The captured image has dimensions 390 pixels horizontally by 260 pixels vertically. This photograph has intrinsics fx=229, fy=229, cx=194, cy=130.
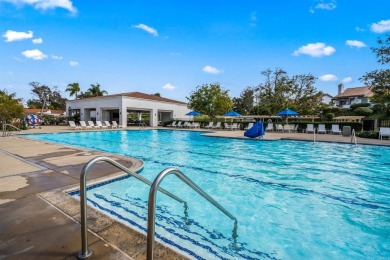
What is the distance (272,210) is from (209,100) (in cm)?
2923

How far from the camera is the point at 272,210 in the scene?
5145 millimetres

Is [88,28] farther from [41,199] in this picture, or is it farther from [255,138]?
[41,199]

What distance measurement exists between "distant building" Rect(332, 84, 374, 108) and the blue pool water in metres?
46.8

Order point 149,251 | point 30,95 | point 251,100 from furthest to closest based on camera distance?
point 30,95
point 251,100
point 149,251

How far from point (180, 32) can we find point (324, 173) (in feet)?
51.1

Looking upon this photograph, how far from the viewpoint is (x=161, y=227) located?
4.09 meters

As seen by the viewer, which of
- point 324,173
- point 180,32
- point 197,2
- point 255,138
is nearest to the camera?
point 324,173

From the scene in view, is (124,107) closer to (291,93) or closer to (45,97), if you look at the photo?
(291,93)

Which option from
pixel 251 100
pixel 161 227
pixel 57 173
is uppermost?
pixel 251 100

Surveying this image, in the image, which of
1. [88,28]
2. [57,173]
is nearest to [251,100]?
[88,28]

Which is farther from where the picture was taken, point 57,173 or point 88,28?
point 88,28

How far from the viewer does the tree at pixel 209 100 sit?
33.8 meters

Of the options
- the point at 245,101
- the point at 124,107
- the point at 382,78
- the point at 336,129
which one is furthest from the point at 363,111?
the point at 124,107

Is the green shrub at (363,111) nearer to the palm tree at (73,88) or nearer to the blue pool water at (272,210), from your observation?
the blue pool water at (272,210)
